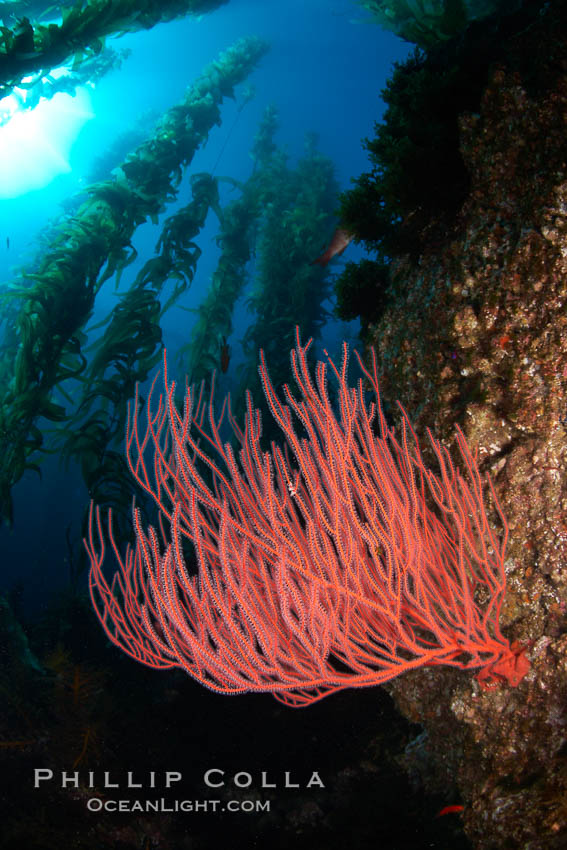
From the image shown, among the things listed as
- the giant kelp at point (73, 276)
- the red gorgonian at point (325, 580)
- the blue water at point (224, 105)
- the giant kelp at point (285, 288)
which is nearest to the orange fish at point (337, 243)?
the red gorgonian at point (325, 580)

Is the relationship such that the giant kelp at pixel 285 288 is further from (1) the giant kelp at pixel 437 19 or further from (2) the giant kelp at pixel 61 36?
(2) the giant kelp at pixel 61 36

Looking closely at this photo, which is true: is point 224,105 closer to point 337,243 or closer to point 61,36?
point 61,36

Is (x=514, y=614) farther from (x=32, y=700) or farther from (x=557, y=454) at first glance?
(x=32, y=700)

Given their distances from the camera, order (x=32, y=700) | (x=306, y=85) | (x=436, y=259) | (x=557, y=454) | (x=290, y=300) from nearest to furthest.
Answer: (x=557, y=454), (x=436, y=259), (x=32, y=700), (x=290, y=300), (x=306, y=85)

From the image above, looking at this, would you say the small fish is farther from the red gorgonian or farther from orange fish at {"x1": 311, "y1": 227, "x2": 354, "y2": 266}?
orange fish at {"x1": 311, "y1": 227, "x2": 354, "y2": 266}

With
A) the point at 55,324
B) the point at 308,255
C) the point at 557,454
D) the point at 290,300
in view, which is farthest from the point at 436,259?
the point at 308,255

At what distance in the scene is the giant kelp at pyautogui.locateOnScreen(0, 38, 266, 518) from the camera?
414cm

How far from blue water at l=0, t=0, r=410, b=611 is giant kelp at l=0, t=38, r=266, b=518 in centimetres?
131

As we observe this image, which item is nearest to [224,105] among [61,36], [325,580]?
[61,36]

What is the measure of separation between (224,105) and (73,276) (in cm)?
4842

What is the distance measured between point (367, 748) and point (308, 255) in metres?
7.16

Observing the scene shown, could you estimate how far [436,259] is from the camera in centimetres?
218

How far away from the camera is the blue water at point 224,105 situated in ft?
41.7

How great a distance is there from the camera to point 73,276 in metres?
4.80
